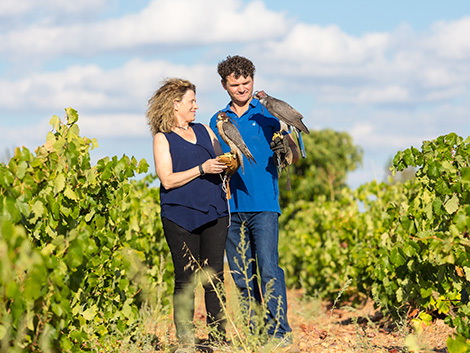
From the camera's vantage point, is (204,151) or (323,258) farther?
(323,258)

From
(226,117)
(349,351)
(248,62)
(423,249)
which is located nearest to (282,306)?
(349,351)

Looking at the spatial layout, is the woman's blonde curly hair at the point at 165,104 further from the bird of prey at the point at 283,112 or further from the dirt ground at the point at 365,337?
the dirt ground at the point at 365,337

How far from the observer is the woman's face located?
5133mm

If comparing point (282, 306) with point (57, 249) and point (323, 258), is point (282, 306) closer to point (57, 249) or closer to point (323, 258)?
point (57, 249)

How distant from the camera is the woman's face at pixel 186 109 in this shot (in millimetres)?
5133

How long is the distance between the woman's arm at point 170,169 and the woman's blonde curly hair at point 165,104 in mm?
210

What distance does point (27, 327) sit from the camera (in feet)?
11.7

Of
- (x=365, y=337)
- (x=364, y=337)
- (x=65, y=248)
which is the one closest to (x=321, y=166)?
(x=364, y=337)

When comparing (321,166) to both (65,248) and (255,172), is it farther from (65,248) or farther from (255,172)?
(65,248)

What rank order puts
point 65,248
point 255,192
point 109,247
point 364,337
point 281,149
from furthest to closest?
point 364,337 < point 255,192 < point 281,149 < point 109,247 < point 65,248

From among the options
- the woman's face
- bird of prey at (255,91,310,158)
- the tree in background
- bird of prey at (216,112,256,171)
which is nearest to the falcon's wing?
bird of prey at (255,91,310,158)

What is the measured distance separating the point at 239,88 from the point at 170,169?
1057 mm

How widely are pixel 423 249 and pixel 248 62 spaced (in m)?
2.27

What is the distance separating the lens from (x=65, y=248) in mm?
3602
